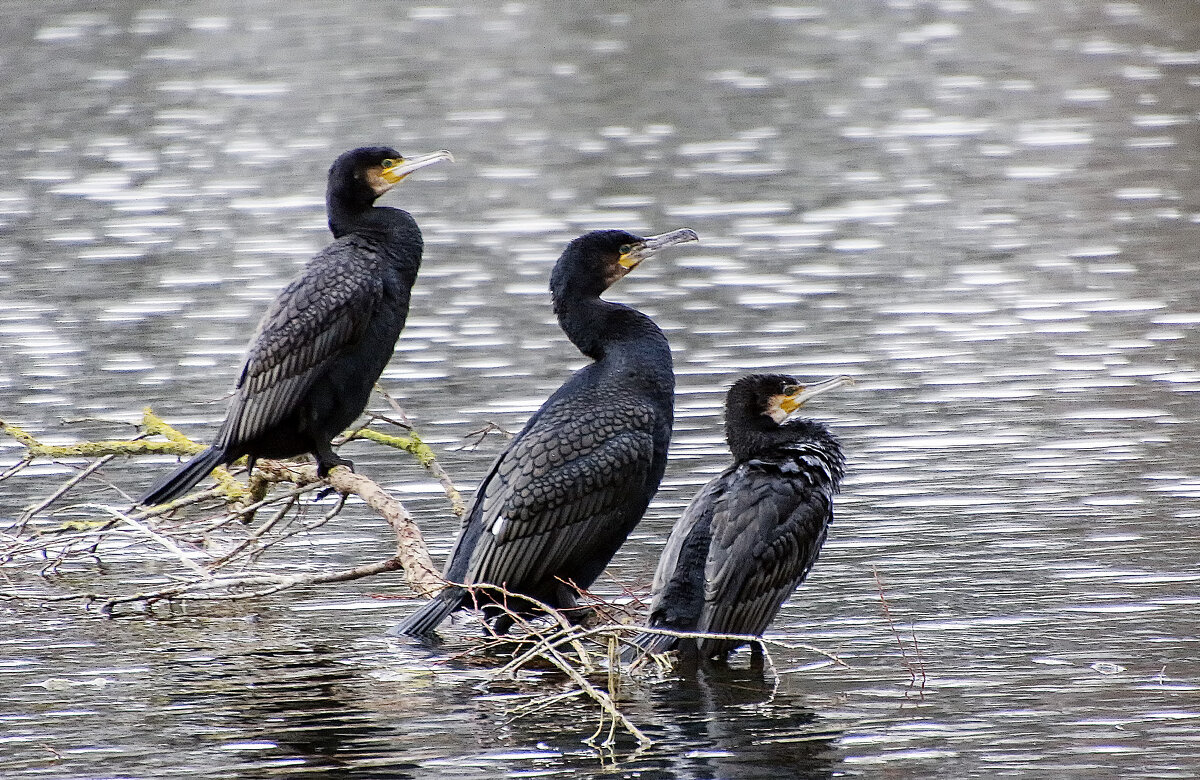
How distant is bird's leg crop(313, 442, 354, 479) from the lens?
8125mm

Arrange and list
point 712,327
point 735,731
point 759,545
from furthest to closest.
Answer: point 712,327 < point 759,545 < point 735,731

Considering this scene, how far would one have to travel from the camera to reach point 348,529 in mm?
9406

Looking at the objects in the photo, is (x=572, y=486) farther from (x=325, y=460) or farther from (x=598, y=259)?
(x=325, y=460)

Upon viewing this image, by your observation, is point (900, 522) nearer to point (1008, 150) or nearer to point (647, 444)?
point (647, 444)

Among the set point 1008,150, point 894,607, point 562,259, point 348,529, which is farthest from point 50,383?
point 1008,150

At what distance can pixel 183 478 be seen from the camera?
25.9 ft

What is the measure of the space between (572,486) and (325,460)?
1334mm

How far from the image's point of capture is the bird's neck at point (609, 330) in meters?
7.59

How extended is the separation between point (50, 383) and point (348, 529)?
337 centimetres

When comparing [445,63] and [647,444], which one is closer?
[647,444]

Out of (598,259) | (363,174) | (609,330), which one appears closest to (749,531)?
(609,330)

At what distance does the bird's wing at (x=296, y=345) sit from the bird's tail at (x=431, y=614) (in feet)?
3.62

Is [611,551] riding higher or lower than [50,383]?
higher

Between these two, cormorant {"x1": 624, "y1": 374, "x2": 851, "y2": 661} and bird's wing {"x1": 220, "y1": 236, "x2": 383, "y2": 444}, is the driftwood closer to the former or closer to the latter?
cormorant {"x1": 624, "y1": 374, "x2": 851, "y2": 661}
